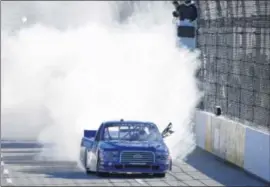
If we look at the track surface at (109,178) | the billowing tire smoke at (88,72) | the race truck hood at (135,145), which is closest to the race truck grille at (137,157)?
the race truck hood at (135,145)

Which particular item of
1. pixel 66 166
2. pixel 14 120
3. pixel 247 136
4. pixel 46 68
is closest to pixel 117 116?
pixel 66 166

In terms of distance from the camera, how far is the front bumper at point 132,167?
13.2m

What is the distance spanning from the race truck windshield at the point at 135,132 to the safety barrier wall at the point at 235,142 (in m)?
10.8

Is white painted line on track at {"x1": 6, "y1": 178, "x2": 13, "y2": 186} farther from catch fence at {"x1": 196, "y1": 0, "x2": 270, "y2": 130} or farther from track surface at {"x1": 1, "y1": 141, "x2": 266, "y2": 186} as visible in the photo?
catch fence at {"x1": 196, "y1": 0, "x2": 270, "y2": 130}

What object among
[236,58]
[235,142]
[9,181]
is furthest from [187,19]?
[236,58]

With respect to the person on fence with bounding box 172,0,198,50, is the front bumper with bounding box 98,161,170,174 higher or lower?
lower

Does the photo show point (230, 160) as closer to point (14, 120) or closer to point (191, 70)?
point (191, 70)

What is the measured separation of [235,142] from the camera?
95.8ft

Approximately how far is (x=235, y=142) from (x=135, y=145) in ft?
50.1

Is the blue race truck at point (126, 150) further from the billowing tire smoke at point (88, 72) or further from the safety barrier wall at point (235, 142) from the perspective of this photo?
the safety barrier wall at point (235, 142)

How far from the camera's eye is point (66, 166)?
27.3 m

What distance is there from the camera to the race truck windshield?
14.9m

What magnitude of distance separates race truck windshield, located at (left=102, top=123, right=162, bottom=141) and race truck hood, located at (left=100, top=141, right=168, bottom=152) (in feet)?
0.39

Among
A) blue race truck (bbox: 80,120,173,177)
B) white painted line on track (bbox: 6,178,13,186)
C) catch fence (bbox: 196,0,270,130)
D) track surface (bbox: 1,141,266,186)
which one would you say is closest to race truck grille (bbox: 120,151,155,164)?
blue race truck (bbox: 80,120,173,177)
